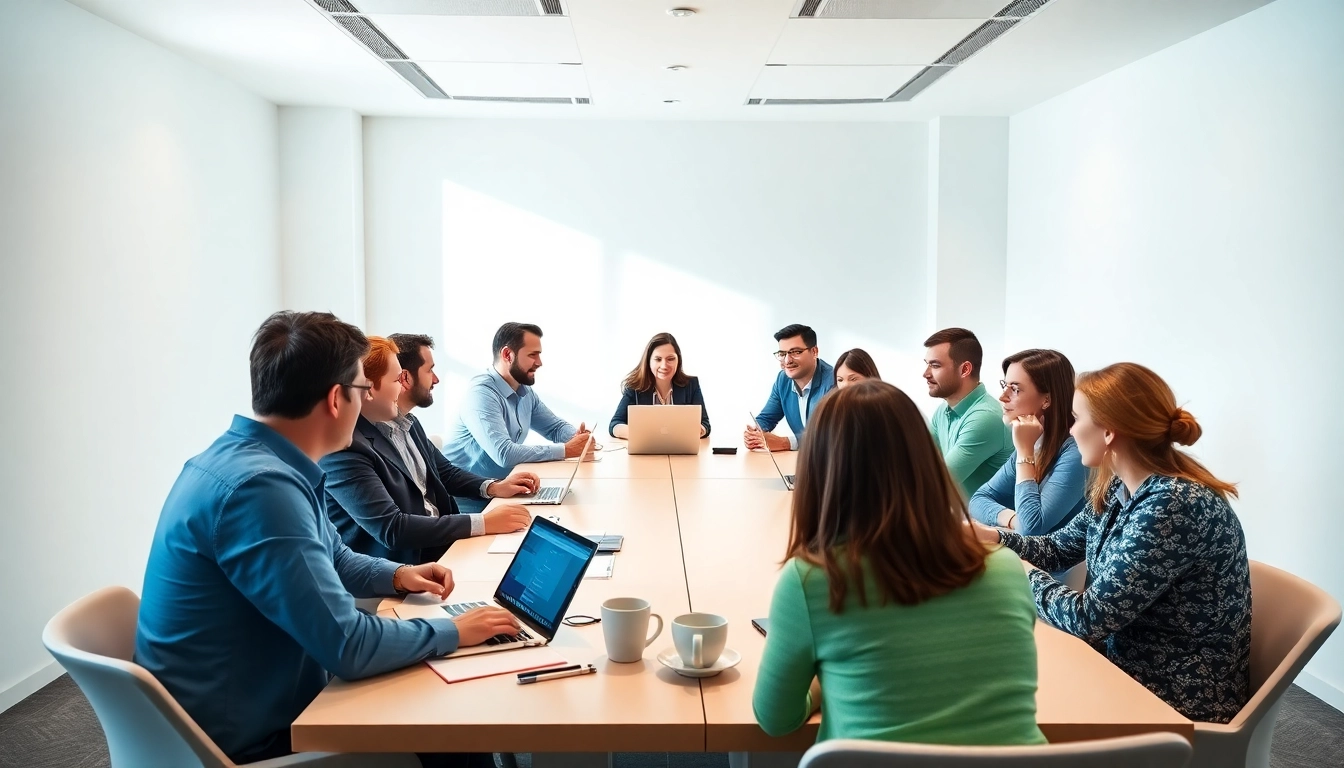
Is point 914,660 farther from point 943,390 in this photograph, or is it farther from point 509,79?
point 509,79

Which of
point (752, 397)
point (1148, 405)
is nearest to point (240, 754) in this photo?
point (1148, 405)

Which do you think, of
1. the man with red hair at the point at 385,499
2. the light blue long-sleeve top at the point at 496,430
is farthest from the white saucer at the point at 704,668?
the light blue long-sleeve top at the point at 496,430

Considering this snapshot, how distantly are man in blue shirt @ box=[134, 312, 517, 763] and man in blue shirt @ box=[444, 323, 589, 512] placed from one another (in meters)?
2.47

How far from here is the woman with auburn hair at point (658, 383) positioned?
5316 mm

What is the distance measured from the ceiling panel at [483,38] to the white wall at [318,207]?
1693mm

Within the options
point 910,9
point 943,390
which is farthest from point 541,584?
point 910,9

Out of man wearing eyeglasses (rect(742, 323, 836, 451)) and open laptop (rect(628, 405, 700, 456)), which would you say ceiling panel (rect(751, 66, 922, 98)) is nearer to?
man wearing eyeglasses (rect(742, 323, 836, 451))

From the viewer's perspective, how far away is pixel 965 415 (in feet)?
12.6

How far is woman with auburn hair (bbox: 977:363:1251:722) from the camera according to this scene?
1965 mm

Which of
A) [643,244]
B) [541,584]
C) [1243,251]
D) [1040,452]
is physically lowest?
[541,584]

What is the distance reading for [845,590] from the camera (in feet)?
4.72

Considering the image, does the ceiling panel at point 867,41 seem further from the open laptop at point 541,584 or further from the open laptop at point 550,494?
the open laptop at point 541,584

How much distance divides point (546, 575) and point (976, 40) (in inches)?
153

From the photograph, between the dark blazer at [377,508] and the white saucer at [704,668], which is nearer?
the white saucer at [704,668]
